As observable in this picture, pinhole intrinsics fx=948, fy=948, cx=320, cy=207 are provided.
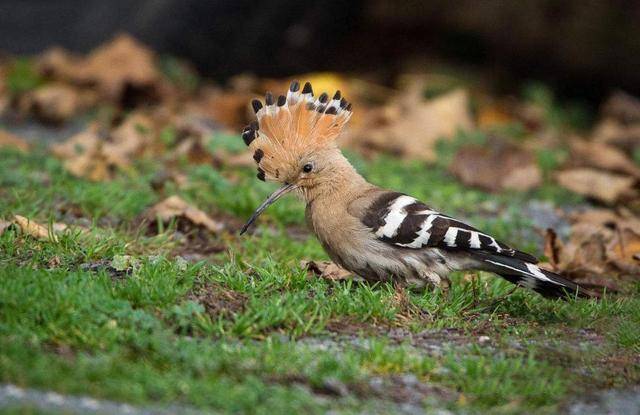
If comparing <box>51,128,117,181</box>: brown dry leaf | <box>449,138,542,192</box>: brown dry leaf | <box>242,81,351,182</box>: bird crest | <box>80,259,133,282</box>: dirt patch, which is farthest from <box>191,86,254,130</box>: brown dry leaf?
<box>80,259,133,282</box>: dirt patch

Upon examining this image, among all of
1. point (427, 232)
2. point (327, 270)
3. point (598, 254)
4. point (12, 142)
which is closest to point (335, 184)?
point (327, 270)

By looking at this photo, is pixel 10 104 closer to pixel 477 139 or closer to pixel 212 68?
pixel 212 68

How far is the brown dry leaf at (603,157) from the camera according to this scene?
21.9 feet

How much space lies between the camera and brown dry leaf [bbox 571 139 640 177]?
6684 mm

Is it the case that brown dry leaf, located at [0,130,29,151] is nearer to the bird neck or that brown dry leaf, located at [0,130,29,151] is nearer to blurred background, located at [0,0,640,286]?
blurred background, located at [0,0,640,286]

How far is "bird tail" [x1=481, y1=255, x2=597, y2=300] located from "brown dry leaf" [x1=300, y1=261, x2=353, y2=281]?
26.1 inches

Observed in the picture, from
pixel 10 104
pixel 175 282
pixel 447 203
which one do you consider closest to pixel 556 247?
pixel 447 203

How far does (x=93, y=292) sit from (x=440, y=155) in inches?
171

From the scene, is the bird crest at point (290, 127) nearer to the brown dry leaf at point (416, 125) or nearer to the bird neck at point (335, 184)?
the bird neck at point (335, 184)

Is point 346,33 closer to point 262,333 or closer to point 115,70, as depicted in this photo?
point 115,70

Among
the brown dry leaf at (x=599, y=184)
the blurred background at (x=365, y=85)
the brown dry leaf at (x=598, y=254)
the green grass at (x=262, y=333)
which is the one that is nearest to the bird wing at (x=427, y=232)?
the green grass at (x=262, y=333)

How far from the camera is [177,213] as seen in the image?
4.95 metres

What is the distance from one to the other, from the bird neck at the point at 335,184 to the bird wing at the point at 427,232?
0.33m

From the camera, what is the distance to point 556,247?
4961 mm
